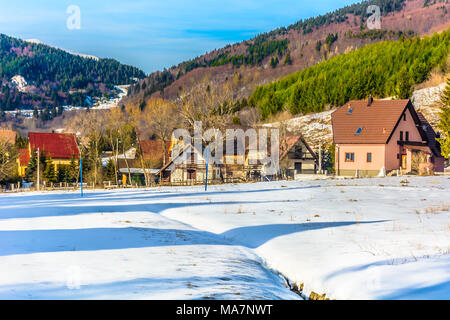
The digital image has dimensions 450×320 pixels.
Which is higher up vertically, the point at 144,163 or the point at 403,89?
the point at 403,89

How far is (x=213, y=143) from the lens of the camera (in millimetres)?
53125

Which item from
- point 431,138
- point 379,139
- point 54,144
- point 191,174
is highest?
point 54,144

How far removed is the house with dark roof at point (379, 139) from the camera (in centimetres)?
5756

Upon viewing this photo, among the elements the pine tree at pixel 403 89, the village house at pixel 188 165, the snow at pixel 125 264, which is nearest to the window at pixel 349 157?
the village house at pixel 188 165

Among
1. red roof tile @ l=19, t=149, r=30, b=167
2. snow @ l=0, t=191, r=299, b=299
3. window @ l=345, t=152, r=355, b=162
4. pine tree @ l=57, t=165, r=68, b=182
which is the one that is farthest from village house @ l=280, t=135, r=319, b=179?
red roof tile @ l=19, t=149, r=30, b=167

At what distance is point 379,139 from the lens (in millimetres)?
57312

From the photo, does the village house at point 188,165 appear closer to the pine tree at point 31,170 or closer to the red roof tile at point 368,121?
the red roof tile at point 368,121

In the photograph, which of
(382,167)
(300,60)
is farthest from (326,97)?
(300,60)

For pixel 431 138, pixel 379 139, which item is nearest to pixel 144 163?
pixel 379 139

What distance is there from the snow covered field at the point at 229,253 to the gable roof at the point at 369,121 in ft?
127

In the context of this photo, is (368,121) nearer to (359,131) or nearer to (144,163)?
(359,131)

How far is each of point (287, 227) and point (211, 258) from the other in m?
5.32

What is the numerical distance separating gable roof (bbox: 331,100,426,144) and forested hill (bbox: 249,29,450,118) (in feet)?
101

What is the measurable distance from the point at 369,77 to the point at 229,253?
99.6m
